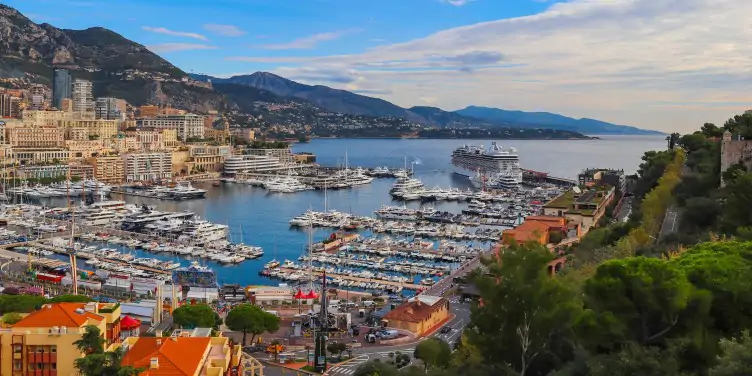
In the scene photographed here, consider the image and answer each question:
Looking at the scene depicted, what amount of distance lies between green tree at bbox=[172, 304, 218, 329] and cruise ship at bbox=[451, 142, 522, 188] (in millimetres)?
30402

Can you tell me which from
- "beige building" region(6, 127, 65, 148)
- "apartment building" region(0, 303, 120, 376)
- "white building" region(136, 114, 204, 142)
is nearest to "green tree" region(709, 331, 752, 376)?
"apartment building" region(0, 303, 120, 376)

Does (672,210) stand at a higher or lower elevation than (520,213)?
higher

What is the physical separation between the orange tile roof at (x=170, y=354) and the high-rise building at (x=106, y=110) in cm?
6000

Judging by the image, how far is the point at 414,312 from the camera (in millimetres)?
11648

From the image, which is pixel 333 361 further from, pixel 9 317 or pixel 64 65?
pixel 64 65

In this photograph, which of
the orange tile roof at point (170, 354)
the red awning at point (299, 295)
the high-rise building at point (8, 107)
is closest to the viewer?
the orange tile roof at point (170, 354)

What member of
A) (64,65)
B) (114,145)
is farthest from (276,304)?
(64,65)

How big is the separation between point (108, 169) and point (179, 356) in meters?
36.8

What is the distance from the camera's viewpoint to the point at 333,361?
9695 mm

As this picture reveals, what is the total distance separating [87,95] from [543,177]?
43.0 m

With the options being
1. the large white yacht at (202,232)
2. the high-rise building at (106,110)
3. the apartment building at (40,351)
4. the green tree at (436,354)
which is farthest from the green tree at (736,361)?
the high-rise building at (106,110)

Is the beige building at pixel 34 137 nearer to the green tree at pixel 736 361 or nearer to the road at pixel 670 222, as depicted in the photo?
the road at pixel 670 222

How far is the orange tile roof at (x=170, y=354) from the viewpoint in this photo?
5785mm

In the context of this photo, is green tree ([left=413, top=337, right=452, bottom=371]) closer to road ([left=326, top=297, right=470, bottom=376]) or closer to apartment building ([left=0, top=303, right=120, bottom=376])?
road ([left=326, top=297, right=470, bottom=376])
